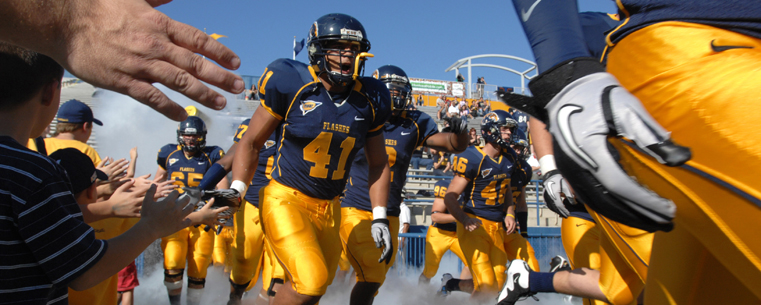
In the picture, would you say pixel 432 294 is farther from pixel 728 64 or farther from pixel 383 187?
pixel 728 64

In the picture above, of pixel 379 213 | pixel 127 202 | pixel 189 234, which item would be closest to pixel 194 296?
pixel 189 234

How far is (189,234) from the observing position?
6.29 metres

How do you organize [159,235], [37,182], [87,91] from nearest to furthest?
[37,182]
[159,235]
[87,91]

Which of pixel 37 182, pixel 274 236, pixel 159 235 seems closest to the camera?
pixel 37 182

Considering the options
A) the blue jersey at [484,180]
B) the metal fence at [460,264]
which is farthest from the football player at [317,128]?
the metal fence at [460,264]

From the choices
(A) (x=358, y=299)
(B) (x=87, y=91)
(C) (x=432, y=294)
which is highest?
(B) (x=87, y=91)

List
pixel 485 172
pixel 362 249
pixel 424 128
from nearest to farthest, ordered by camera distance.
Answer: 1. pixel 362 249
2. pixel 424 128
3. pixel 485 172

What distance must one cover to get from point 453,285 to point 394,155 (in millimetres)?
2741

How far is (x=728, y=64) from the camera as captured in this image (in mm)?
1086

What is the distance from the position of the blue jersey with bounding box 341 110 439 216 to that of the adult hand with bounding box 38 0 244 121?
12.5ft

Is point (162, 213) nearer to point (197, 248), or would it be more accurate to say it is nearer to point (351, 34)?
point (351, 34)

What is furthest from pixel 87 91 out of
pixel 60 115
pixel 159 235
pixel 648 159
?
pixel 648 159

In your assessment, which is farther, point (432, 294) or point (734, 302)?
point (432, 294)

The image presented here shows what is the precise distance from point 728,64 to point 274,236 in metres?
2.74
